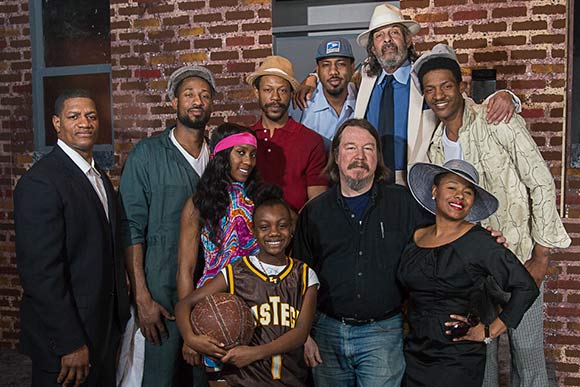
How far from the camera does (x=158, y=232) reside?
324 centimetres

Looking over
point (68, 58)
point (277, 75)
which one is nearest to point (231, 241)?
point (277, 75)

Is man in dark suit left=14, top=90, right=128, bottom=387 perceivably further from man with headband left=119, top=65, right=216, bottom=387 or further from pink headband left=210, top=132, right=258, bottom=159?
pink headband left=210, top=132, right=258, bottom=159

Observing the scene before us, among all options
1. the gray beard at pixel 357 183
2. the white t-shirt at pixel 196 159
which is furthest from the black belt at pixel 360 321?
the white t-shirt at pixel 196 159

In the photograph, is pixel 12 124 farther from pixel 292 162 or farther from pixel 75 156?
pixel 292 162

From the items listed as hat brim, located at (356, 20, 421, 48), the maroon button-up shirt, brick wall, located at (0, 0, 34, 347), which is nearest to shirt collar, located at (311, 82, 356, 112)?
hat brim, located at (356, 20, 421, 48)

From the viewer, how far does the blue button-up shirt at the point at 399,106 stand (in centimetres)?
348

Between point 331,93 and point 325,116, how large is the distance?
16cm

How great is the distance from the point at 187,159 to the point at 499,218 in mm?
1680

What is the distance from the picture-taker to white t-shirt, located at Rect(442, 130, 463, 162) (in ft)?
10.4

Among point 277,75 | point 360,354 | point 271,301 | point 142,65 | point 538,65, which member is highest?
point 142,65

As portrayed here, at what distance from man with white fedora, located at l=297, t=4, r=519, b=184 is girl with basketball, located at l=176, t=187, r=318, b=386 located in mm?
998

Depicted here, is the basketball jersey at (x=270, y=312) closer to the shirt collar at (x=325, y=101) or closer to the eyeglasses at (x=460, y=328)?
the eyeglasses at (x=460, y=328)

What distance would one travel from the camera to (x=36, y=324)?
2.87 m

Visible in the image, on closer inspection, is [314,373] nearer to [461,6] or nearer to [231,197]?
[231,197]
